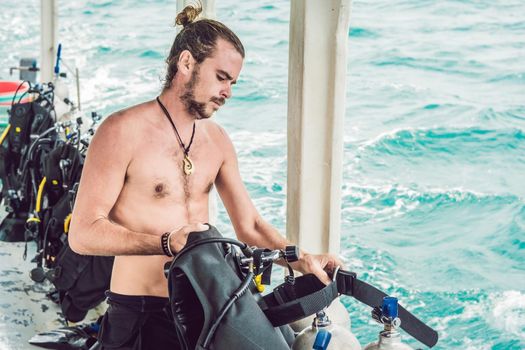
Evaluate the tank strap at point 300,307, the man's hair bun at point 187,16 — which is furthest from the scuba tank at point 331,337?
the man's hair bun at point 187,16

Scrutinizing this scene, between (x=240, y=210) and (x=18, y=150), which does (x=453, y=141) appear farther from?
(x=240, y=210)

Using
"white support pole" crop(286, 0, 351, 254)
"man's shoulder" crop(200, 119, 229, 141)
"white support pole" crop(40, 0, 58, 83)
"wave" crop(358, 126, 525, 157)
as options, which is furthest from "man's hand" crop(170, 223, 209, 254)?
"wave" crop(358, 126, 525, 157)

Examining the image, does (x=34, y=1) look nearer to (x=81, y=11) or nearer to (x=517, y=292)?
(x=81, y=11)

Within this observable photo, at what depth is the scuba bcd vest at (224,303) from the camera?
1.65 metres

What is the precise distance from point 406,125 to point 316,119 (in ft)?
42.6

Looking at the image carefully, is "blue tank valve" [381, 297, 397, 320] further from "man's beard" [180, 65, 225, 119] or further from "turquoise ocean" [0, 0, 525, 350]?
"turquoise ocean" [0, 0, 525, 350]

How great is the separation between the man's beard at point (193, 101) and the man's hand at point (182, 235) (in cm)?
43

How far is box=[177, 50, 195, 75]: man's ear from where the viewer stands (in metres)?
2.08

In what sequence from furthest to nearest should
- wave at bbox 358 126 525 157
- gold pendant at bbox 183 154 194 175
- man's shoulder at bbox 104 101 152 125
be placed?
wave at bbox 358 126 525 157 → gold pendant at bbox 183 154 194 175 → man's shoulder at bbox 104 101 152 125

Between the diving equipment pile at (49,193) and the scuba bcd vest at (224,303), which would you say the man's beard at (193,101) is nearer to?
the scuba bcd vest at (224,303)

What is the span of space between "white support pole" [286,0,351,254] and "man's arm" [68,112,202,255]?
72cm

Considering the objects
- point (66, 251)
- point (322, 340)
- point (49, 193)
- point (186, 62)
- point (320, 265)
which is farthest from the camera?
point (49, 193)

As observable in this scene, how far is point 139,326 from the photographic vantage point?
2.20 m

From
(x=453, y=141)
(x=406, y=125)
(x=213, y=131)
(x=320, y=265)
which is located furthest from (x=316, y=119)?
(x=406, y=125)
